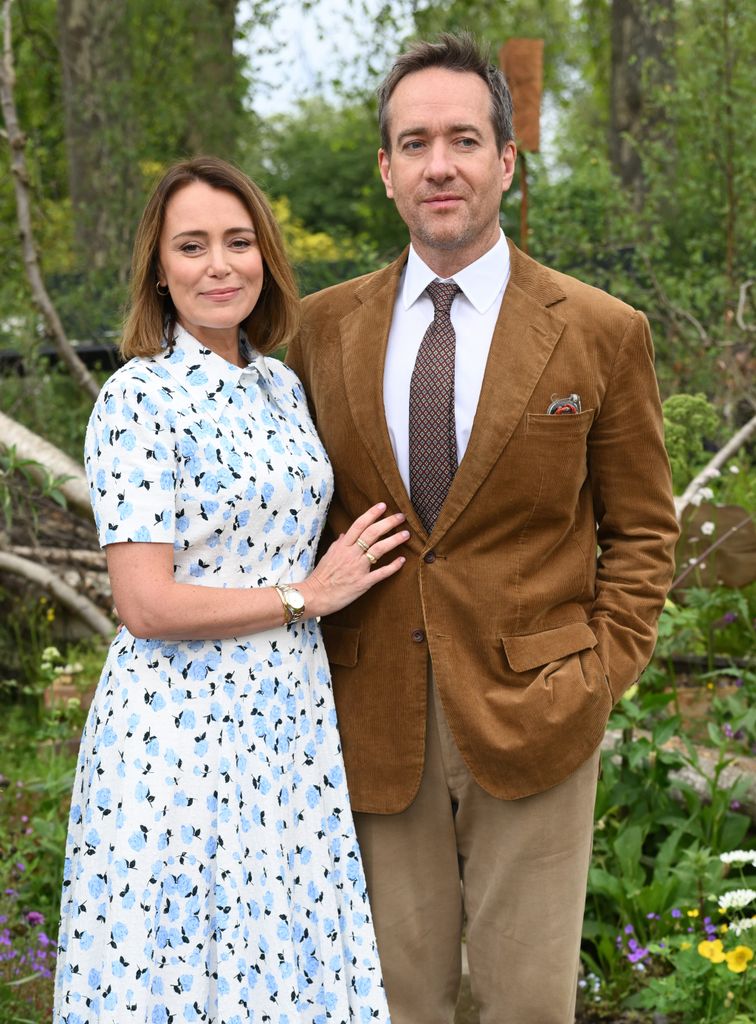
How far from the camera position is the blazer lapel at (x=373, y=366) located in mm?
2580

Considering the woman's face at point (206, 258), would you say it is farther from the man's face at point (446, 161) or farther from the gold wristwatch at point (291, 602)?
the gold wristwatch at point (291, 602)

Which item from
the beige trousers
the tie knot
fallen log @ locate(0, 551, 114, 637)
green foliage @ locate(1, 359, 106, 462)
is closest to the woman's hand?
the beige trousers

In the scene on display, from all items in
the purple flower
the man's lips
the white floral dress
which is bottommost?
the purple flower

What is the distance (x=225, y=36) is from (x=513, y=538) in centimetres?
1047

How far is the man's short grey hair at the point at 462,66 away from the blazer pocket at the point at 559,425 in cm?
62

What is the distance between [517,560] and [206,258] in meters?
0.91

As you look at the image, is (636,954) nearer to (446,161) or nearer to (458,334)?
(458,334)

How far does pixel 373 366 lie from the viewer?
8.66 feet

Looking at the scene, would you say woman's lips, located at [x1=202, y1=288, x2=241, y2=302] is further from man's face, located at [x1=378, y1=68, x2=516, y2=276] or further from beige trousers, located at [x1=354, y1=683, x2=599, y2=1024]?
beige trousers, located at [x1=354, y1=683, x2=599, y2=1024]

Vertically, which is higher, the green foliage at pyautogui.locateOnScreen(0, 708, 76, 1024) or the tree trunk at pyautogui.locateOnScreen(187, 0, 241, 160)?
the tree trunk at pyautogui.locateOnScreen(187, 0, 241, 160)

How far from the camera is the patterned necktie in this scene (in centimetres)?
257

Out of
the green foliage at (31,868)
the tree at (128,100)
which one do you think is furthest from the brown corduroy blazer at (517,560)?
the tree at (128,100)

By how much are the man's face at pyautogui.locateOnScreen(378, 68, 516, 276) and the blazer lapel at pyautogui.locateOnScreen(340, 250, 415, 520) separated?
0.17 metres

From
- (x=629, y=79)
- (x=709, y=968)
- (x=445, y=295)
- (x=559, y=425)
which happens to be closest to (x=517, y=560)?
(x=559, y=425)
